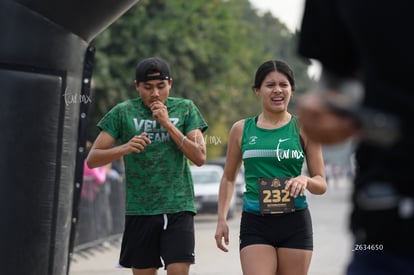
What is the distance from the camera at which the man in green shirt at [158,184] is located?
6.39 meters

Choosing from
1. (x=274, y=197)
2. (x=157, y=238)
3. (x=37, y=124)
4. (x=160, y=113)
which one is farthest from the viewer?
(x=37, y=124)

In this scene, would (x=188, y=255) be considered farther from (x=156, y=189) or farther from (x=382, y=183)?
(x=382, y=183)

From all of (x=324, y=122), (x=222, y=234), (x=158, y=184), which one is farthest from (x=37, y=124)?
(x=324, y=122)

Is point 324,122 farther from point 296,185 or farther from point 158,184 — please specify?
point 158,184

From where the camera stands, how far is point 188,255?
252 inches

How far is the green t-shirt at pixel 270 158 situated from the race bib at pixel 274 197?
35mm

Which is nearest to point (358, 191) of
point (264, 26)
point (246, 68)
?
point (246, 68)

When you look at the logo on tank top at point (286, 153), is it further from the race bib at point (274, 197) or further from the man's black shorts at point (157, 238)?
the man's black shorts at point (157, 238)

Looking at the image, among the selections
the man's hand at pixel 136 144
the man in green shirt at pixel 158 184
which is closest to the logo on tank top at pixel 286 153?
the man in green shirt at pixel 158 184

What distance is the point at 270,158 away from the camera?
622 centimetres

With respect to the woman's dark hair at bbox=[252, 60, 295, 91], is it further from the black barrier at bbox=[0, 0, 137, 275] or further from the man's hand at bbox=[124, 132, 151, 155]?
the black barrier at bbox=[0, 0, 137, 275]

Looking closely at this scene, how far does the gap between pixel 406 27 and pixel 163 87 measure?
3.94m

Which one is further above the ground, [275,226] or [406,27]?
[406,27]

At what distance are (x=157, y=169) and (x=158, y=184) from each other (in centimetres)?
9
